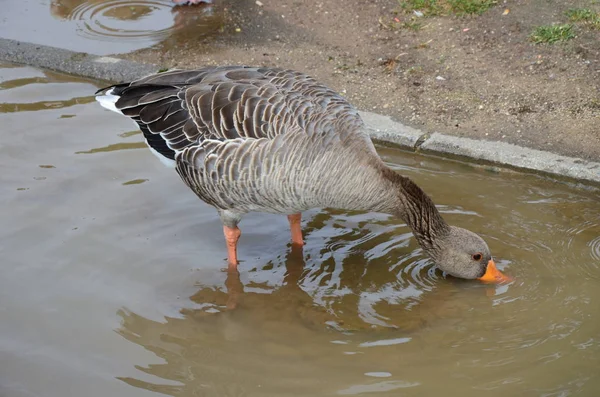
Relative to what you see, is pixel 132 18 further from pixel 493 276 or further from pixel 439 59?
pixel 493 276

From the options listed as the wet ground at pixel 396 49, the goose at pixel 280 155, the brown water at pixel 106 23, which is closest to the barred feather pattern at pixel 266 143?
the goose at pixel 280 155

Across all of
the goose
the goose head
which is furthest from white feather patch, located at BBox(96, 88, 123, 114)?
the goose head

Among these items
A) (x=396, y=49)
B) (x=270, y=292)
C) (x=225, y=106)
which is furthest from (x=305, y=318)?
(x=396, y=49)

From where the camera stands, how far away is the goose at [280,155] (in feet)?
15.8

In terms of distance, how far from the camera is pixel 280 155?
15.7 ft

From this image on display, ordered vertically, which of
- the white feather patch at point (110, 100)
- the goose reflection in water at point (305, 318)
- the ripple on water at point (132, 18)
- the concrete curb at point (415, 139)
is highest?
the ripple on water at point (132, 18)

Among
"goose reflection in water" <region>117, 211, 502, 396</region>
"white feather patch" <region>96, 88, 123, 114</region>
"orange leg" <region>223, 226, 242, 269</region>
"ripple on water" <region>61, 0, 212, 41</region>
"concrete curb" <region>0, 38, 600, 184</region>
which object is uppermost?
"ripple on water" <region>61, 0, 212, 41</region>

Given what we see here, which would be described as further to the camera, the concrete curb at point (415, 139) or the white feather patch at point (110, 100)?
the concrete curb at point (415, 139)

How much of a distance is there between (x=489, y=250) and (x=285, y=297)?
1428mm

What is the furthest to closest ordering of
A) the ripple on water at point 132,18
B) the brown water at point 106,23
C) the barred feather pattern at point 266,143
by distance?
1. the ripple on water at point 132,18
2. the brown water at point 106,23
3. the barred feather pattern at point 266,143

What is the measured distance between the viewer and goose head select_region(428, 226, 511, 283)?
5.04 m

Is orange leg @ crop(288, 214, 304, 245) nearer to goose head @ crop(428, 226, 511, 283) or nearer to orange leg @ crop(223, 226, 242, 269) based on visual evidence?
orange leg @ crop(223, 226, 242, 269)

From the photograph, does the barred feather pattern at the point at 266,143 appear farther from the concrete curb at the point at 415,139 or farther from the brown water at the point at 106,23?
the brown water at the point at 106,23

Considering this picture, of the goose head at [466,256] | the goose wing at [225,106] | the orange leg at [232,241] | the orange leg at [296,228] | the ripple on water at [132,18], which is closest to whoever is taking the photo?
the goose wing at [225,106]
